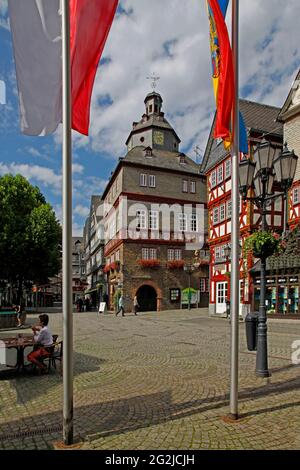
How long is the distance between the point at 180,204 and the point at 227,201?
1235 centimetres

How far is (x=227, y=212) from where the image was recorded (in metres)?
27.4

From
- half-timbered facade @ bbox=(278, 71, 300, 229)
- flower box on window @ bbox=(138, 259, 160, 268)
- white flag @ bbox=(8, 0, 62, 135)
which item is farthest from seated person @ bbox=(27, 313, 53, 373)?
flower box on window @ bbox=(138, 259, 160, 268)

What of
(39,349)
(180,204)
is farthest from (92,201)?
(39,349)

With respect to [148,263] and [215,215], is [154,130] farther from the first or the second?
[215,215]

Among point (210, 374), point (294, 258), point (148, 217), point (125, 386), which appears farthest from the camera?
point (148, 217)

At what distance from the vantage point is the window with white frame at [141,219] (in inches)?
1433

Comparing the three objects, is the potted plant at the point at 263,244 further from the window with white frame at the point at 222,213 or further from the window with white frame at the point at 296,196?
the window with white frame at the point at 222,213

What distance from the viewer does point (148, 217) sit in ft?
121

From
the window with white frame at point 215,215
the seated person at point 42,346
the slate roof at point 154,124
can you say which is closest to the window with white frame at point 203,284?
the window with white frame at point 215,215

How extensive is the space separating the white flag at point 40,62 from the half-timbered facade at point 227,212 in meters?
20.7

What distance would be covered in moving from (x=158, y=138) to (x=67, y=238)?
4453 cm

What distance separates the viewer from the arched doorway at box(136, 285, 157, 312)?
36.9 metres

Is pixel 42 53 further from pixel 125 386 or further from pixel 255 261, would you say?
pixel 255 261

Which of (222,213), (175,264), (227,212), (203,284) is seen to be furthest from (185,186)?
(227,212)
